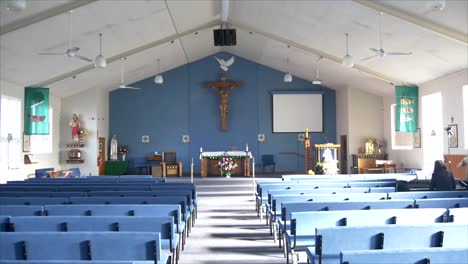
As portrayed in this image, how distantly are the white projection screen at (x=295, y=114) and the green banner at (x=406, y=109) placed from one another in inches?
188

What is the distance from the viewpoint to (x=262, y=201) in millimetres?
6828

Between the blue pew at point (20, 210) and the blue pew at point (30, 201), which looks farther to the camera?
the blue pew at point (30, 201)

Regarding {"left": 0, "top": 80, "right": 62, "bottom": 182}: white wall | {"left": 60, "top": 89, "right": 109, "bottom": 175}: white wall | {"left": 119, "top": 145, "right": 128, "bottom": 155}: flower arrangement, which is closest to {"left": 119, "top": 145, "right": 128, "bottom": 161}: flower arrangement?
{"left": 119, "top": 145, "right": 128, "bottom": 155}: flower arrangement

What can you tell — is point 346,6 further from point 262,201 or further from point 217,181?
point 217,181

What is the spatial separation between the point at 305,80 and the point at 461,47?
844cm

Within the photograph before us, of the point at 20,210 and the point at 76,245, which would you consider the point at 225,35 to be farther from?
the point at 76,245

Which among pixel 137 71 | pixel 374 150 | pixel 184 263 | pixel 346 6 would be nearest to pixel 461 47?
pixel 346 6

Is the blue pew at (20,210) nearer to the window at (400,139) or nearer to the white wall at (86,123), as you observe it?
the white wall at (86,123)

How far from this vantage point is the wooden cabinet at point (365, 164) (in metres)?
14.9

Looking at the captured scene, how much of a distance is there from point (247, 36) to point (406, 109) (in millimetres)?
5870

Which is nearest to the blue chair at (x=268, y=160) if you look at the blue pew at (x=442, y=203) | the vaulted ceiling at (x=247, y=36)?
the vaulted ceiling at (x=247, y=36)

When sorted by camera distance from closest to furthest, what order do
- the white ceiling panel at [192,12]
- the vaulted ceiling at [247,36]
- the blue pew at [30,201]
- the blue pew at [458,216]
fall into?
the blue pew at [458,216]
the blue pew at [30,201]
the vaulted ceiling at [247,36]
the white ceiling panel at [192,12]

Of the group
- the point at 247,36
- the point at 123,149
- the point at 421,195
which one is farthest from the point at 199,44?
the point at 421,195

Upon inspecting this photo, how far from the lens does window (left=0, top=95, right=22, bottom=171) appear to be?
35.0 feet
